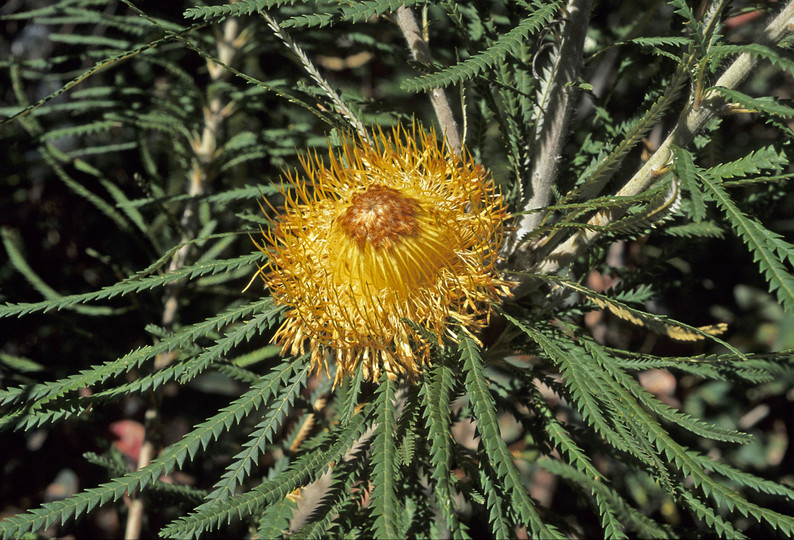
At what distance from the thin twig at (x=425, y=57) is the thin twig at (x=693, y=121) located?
0.27 metres

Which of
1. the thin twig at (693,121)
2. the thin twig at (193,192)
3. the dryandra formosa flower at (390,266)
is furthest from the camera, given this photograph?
the thin twig at (193,192)

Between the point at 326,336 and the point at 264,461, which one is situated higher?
the point at 326,336

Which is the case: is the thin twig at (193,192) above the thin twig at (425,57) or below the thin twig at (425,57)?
below

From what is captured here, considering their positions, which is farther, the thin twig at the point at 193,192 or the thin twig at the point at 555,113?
the thin twig at the point at 193,192

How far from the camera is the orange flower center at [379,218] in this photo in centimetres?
92

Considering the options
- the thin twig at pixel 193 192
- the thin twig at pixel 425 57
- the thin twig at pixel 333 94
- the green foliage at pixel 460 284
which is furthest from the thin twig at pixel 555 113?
the thin twig at pixel 193 192

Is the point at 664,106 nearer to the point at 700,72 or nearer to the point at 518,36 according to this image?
the point at 700,72

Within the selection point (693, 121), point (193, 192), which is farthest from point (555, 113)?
point (193, 192)

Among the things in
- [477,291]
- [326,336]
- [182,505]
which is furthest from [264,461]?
[477,291]

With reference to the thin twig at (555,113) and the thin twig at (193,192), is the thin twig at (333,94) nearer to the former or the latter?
the thin twig at (555,113)

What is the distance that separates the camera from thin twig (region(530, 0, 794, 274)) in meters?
0.74

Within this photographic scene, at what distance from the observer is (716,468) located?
2.85ft

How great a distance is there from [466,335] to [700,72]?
0.47 meters

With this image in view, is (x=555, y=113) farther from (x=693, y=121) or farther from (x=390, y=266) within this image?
(x=390, y=266)
